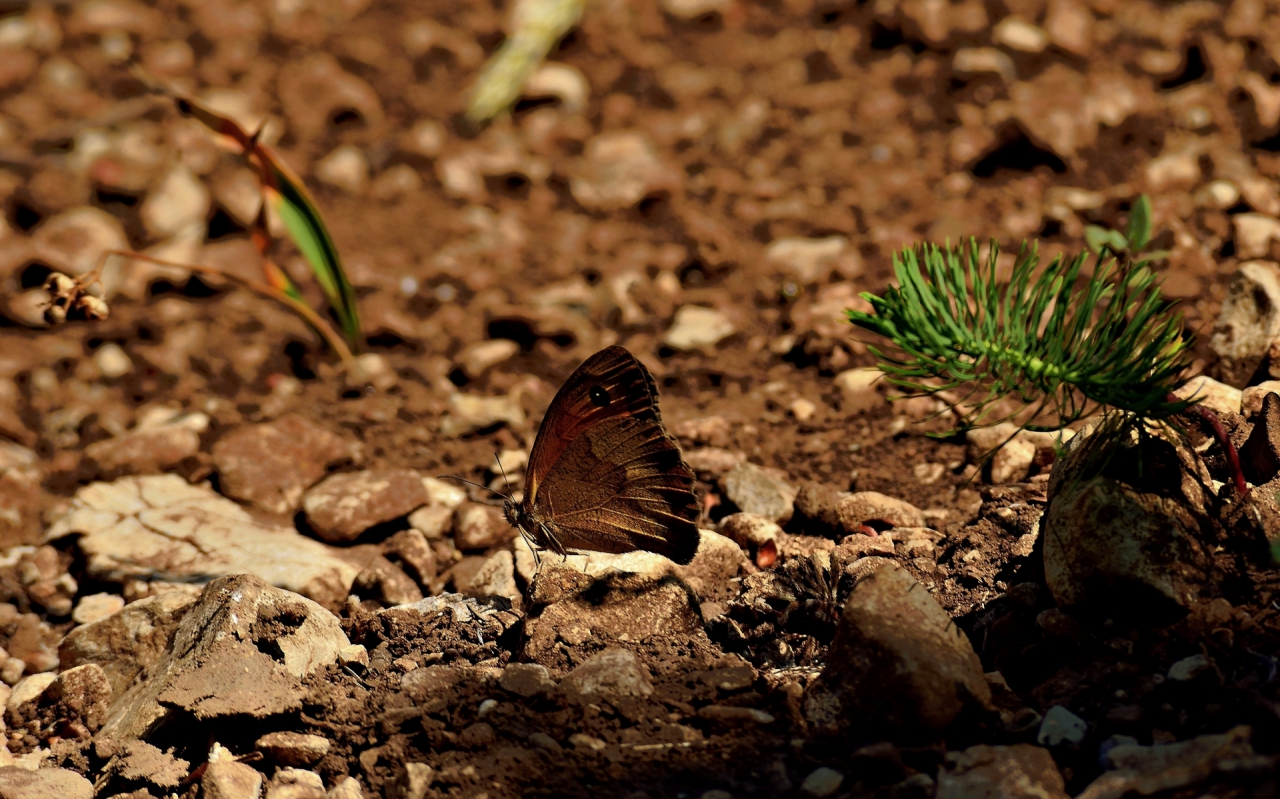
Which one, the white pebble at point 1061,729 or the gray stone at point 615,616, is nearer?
the white pebble at point 1061,729

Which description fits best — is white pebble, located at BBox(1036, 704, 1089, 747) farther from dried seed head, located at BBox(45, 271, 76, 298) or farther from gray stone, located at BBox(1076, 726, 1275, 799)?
dried seed head, located at BBox(45, 271, 76, 298)

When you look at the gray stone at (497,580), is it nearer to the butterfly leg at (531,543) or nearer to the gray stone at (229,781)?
the butterfly leg at (531,543)

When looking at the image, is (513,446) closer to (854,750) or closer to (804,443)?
(804,443)

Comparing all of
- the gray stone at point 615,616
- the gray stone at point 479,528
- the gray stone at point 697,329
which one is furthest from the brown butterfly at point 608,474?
the gray stone at point 697,329

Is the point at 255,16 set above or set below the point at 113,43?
above

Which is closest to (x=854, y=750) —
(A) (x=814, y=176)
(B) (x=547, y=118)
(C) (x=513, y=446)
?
(C) (x=513, y=446)

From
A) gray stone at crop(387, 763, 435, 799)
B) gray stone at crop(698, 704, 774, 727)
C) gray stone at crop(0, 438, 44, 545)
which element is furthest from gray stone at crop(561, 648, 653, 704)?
gray stone at crop(0, 438, 44, 545)

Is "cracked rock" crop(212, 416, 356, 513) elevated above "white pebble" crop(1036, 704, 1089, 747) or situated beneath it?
situated beneath
